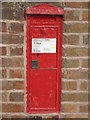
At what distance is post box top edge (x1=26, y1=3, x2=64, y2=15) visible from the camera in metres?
2.18

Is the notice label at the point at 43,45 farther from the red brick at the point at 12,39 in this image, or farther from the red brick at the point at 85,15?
the red brick at the point at 85,15

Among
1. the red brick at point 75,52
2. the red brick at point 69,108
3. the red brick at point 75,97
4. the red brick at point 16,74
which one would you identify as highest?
the red brick at point 75,52

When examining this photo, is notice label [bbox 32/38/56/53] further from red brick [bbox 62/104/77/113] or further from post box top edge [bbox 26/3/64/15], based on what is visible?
red brick [bbox 62/104/77/113]

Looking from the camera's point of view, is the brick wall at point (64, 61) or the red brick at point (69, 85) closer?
the brick wall at point (64, 61)

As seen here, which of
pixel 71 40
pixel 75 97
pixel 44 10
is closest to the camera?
pixel 44 10

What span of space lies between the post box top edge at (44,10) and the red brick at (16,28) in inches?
6.9

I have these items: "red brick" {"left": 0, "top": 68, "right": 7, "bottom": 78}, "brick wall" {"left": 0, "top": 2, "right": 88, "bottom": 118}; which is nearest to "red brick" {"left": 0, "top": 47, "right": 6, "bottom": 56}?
"brick wall" {"left": 0, "top": 2, "right": 88, "bottom": 118}

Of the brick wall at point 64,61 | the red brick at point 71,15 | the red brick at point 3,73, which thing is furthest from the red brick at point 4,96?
the red brick at point 71,15

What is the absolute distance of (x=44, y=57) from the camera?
228 centimetres

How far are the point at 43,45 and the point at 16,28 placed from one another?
0.33 m

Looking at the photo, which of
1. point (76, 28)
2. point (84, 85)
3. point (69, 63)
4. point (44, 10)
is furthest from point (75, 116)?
point (44, 10)

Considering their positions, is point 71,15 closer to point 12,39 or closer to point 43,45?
point 43,45

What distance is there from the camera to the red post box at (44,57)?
2221mm

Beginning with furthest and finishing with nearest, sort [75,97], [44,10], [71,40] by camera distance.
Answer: [75,97] < [71,40] < [44,10]
